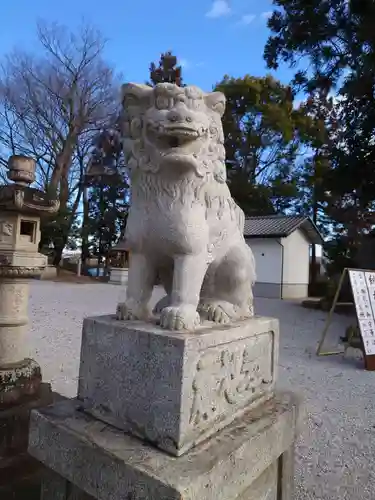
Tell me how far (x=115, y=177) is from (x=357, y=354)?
1317cm

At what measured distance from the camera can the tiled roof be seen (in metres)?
12.6

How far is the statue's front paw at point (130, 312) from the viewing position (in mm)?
1429

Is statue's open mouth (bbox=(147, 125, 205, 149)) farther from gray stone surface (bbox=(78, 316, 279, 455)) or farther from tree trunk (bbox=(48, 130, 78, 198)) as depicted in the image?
tree trunk (bbox=(48, 130, 78, 198))

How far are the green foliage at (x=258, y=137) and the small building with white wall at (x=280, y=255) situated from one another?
2.01 metres

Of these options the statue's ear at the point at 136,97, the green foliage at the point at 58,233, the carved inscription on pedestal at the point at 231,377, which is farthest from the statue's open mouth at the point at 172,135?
the green foliage at the point at 58,233

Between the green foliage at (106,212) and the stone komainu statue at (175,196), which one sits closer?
the stone komainu statue at (175,196)

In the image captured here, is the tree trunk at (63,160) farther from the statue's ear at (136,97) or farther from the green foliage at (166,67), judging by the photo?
the statue's ear at (136,97)

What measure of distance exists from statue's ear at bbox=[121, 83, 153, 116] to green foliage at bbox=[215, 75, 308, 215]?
13513mm

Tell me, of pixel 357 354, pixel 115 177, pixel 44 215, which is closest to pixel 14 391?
pixel 44 215

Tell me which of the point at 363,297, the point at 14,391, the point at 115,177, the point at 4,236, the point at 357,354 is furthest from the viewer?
the point at 115,177

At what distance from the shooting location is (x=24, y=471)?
2.12 meters

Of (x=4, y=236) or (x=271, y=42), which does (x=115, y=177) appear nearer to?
(x=271, y=42)

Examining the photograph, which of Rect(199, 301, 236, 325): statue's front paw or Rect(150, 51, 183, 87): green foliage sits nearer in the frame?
Rect(199, 301, 236, 325): statue's front paw

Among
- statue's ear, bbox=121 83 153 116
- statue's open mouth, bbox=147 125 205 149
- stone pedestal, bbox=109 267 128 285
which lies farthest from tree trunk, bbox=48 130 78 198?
statue's open mouth, bbox=147 125 205 149
